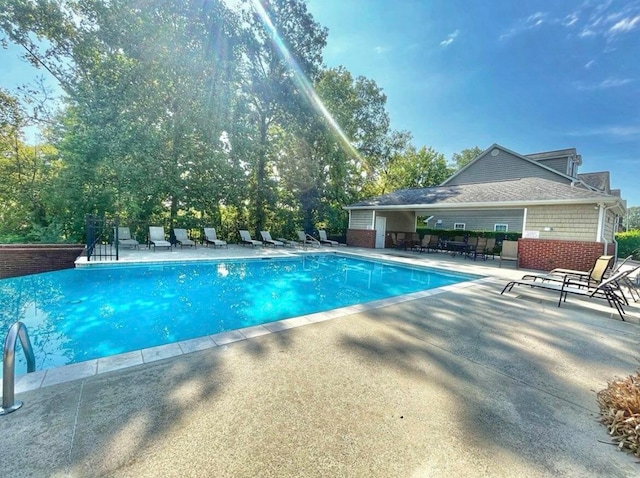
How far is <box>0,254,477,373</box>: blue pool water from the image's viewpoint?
421 centimetres

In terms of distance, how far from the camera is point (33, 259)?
8633 millimetres

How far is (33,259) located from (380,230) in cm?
1532

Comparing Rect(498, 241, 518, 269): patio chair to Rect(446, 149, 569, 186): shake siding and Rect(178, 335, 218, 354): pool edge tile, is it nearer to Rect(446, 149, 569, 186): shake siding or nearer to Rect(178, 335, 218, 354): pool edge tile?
Rect(446, 149, 569, 186): shake siding

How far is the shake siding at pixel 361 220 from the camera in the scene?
16.8 meters

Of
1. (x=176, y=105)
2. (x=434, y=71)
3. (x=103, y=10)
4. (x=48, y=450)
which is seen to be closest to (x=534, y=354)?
(x=48, y=450)

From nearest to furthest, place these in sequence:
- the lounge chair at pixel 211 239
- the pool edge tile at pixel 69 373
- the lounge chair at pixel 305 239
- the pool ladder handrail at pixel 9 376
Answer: the pool ladder handrail at pixel 9 376 → the pool edge tile at pixel 69 373 → the lounge chair at pixel 211 239 → the lounge chair at pixel 305 239

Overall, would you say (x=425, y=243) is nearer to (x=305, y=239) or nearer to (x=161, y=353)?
(x=305, y=239)

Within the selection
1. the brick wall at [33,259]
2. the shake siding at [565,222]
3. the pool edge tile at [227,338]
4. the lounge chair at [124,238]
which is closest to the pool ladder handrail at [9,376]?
the pool edge tile at [227,338]

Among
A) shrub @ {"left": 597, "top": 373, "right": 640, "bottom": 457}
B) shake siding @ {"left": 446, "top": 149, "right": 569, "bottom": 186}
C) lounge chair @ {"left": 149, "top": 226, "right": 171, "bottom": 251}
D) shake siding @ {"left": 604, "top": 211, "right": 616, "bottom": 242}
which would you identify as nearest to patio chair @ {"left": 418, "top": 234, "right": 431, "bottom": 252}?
shake siding @ {"left": 604, "top": 211, "right": 616, "bottom": 242}

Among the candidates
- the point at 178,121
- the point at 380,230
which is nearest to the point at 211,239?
the point at 178,121

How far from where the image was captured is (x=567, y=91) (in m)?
14.3

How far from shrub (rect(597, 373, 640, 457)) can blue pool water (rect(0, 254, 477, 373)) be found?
4229 millimetres

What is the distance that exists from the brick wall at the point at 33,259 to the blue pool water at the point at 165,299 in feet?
4.64

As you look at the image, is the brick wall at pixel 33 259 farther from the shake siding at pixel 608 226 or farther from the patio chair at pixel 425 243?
the shake siding at pixel 608 226
